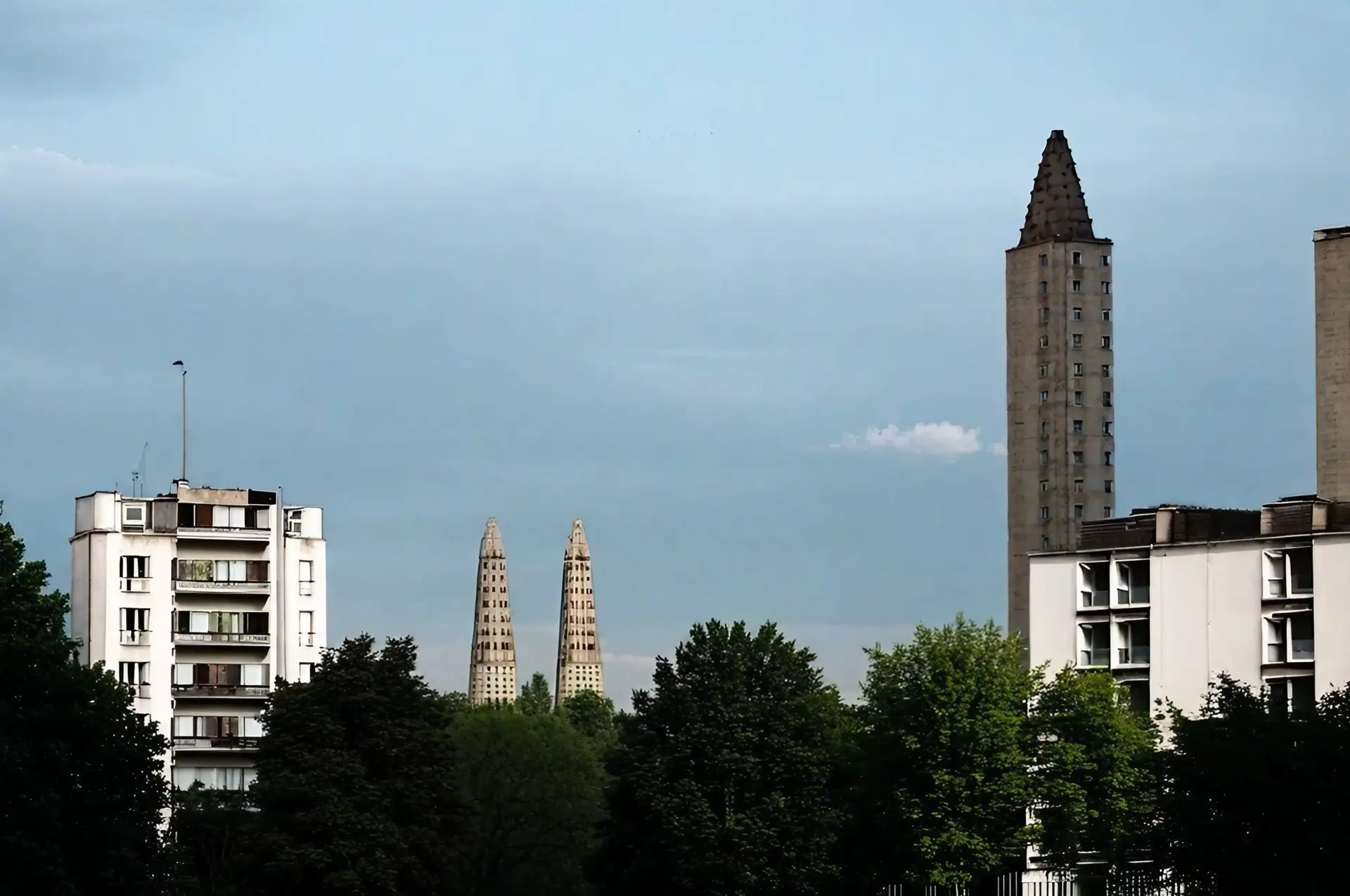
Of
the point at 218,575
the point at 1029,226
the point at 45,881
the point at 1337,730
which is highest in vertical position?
the point at 1029,226

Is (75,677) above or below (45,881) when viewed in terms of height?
above

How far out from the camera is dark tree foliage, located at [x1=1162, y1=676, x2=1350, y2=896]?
288ft

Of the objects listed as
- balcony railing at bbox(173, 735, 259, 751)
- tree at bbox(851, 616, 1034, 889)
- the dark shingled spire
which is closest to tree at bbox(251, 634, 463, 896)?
tree at bbox(851, 616, 1034, 889)

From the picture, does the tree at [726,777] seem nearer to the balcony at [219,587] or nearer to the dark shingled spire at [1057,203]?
the balcony at [219,587]

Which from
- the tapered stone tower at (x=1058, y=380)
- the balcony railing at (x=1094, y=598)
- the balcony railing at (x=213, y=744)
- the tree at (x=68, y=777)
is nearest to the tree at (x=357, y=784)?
the tree at (x=68, y=777)

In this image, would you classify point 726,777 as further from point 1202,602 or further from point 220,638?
point 220,638

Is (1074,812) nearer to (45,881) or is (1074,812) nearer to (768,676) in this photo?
(768,676)

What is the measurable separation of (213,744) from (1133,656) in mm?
53703

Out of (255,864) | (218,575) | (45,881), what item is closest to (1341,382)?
(218,575)

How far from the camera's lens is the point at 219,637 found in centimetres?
14075

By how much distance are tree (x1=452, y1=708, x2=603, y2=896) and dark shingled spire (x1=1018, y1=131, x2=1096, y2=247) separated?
229ft

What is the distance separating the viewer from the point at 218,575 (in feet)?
465

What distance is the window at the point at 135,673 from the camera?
138 m

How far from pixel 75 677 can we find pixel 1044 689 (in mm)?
46433
